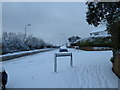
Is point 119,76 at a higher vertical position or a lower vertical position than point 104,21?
lower

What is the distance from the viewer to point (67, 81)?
6297mm

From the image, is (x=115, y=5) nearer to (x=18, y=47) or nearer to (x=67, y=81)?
(x=67, y=81)

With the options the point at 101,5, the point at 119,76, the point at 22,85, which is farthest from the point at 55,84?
the point at 101,5

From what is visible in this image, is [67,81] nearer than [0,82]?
No


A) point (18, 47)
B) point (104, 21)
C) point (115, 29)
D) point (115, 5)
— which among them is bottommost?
point (18, 47)

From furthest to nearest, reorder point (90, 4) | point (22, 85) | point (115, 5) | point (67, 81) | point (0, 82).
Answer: point (90, 4) < point (115, 5) < point (67, 81) < point (22, 85) < point (0, 82)

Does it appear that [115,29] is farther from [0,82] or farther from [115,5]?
[0,82]

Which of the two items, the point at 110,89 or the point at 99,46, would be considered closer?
the point at 110,89

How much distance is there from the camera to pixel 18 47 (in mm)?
31312

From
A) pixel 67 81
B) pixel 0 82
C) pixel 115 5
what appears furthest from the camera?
pixel 115 5

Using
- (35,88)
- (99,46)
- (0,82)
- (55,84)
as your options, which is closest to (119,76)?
(55,84)

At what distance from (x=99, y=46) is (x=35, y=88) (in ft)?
96.3

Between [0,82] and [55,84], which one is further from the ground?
[0,82]

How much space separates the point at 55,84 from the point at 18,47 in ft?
88.1
